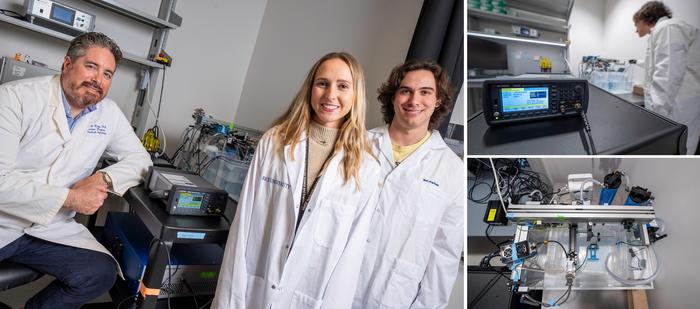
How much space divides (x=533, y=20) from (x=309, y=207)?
34.1 inches

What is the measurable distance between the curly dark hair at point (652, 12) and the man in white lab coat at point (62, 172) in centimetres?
162

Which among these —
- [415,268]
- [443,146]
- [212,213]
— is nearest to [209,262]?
[212,213]

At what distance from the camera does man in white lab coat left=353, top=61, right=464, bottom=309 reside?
4.14 feet

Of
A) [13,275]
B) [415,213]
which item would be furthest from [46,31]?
[415,213]

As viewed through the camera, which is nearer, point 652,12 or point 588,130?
point 652,12

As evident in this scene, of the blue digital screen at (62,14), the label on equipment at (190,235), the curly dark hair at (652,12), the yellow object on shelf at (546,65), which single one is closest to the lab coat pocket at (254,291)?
the label on equipment at (190,235)

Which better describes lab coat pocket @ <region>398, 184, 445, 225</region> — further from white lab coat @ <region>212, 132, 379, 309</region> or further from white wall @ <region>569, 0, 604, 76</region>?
white wall @ <region>569, 0, 604, 76</region>

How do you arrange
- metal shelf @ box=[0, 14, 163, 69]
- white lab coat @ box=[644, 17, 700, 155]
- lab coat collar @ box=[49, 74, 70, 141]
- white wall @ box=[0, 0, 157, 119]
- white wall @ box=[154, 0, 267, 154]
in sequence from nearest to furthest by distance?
white lab coat @ box=[644, 17, 700, 155] < lab coat collar @ box=[49, 74, 70, 141] < metal shelf @ box=[0, 14, 163, 69] < white wall @ box=[0, 0, 157, 119] < white wall @ box=[154, 0, 267, 154]

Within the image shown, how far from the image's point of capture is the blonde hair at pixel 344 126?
4.12 ft

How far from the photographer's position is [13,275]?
1220 mm

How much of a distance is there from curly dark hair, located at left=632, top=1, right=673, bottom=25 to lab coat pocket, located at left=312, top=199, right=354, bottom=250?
86 cm

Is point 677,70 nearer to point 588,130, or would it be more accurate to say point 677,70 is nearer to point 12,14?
point 588,130

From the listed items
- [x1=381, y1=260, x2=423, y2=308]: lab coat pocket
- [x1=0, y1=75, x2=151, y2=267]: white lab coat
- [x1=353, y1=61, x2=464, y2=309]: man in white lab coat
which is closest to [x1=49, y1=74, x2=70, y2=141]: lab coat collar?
[x1=0, y1=75, x2=151, y2=267]: white lab coat

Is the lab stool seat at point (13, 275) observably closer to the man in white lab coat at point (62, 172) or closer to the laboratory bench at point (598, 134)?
the man in white lab coat at point (62, 172)
